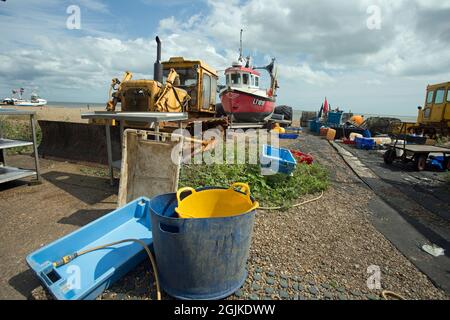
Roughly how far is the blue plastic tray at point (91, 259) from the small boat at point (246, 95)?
1132 centimetres

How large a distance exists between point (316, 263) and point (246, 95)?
38.3ft

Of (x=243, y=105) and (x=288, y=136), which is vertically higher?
(x=243, y=105)

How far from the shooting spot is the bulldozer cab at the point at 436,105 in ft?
42.5

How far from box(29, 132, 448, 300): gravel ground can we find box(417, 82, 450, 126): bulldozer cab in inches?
496

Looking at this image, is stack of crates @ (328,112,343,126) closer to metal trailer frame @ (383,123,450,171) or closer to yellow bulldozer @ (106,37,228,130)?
metal trailer frame @ (383,123,450,171)

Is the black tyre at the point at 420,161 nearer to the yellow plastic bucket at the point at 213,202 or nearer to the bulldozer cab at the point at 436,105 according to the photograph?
the bulldozer cab at the point at 436,105

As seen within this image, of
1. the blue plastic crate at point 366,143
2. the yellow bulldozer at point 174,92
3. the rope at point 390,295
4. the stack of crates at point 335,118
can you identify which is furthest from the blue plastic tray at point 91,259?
the stack of crates at point 335,118

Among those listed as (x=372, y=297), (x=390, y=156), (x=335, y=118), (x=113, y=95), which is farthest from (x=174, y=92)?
(x=335, y=118)

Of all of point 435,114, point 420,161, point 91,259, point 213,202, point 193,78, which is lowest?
point 91,259

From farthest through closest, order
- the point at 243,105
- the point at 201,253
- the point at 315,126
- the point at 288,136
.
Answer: the point at 315,126, the point at 288,136, the point at 243,105, the point at 201,253

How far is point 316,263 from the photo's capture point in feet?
9.40

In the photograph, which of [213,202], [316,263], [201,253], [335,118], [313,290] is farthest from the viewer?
[335,118]

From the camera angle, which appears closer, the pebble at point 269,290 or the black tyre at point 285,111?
the pebble at point 269,290

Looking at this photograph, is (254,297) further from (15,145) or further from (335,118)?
(335,118)
